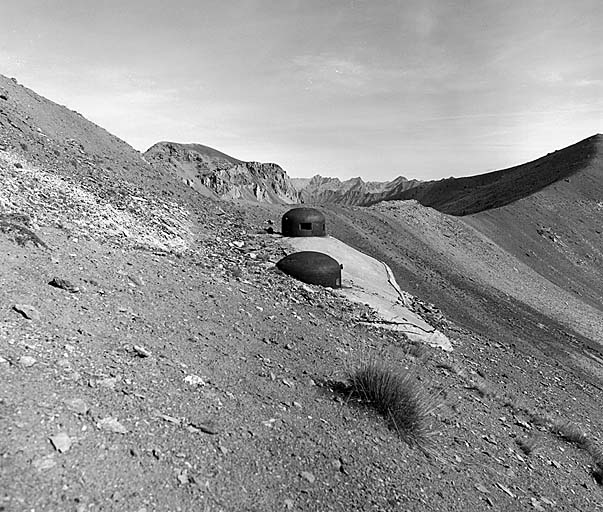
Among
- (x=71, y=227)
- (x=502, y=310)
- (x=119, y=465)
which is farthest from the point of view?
(x=502, y=310)

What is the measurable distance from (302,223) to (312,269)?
6108 mm

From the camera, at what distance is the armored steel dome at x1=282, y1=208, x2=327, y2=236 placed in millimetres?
19094

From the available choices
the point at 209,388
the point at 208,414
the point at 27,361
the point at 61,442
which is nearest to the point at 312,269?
the point at 209,388

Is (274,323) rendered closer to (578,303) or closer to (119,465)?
(119,465)

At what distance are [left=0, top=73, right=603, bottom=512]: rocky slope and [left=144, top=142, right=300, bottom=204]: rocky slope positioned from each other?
104607 mm

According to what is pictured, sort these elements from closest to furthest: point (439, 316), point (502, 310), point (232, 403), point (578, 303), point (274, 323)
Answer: point (232, 403) → point (274, 323) → point (439, 316) → point (502, 310) → point (578, 303)

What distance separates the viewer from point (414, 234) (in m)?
32.4

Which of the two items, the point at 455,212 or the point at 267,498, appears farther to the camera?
the point at 455,212

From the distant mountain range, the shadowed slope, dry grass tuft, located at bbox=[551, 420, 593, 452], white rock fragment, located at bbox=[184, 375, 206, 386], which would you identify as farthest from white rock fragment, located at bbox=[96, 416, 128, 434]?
the shadowed slope

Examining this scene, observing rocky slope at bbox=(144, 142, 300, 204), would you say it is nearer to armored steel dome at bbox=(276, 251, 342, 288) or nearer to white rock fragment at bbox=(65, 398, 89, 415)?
armored steel dome at bbox=(276, 251, 342, 288)

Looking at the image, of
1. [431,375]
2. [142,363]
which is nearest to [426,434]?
[431,375]

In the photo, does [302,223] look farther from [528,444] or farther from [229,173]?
[229,173]

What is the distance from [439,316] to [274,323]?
9.93 meters

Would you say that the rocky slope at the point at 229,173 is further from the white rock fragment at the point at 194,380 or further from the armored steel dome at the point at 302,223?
the white rock fragment at the point at 194,380
